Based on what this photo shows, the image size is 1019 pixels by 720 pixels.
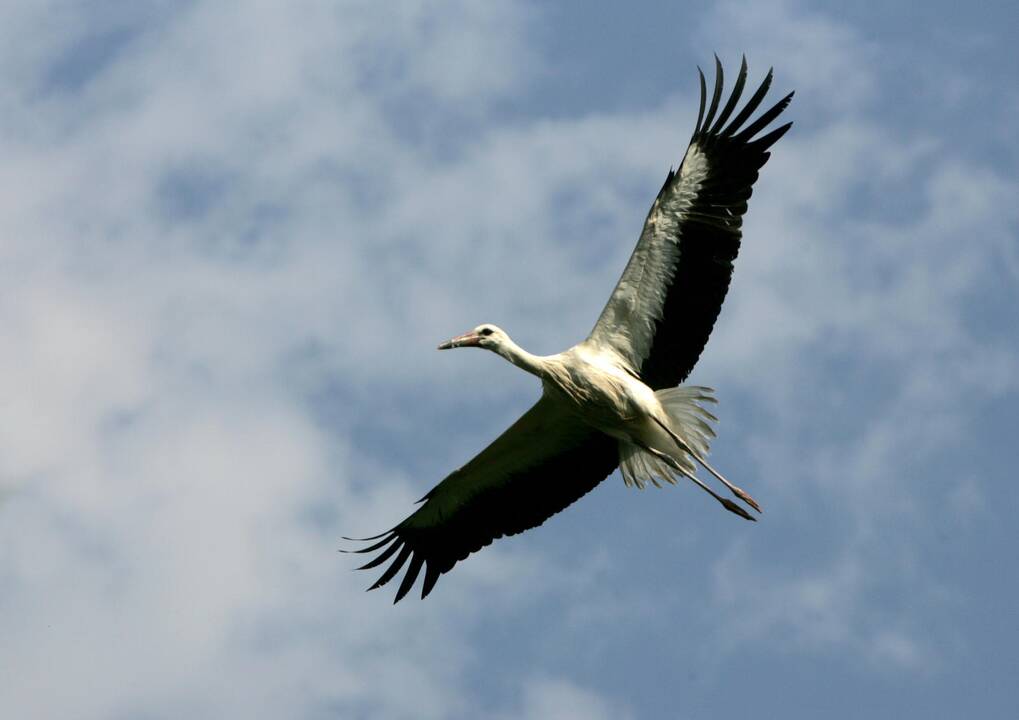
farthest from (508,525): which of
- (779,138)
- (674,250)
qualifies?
(779,138)

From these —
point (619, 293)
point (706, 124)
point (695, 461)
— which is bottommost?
point (695, 461)

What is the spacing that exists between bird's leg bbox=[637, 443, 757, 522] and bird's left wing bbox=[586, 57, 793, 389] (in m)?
0.82

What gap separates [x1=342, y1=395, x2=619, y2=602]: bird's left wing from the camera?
15250 mm

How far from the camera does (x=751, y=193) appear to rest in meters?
14.3

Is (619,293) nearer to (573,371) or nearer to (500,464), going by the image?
(573,371)

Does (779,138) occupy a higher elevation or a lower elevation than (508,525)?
higher

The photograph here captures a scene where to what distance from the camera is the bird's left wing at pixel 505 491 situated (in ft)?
50.0

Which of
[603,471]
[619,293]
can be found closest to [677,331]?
[619,293]

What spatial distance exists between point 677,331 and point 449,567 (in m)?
3.07

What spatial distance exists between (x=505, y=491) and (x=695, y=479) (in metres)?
1.76

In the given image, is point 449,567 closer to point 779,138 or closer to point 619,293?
point 619,293

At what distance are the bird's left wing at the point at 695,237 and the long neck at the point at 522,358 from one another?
1.78 feet

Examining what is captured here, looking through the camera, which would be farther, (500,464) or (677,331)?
(500,464)

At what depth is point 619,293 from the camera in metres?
14.4
